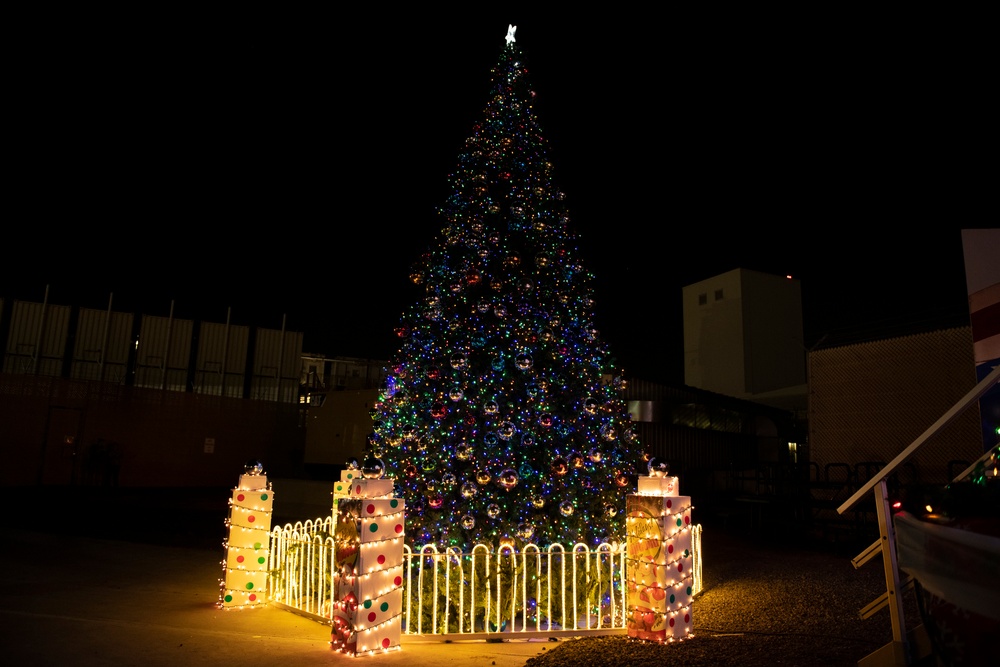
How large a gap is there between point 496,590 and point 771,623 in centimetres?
238

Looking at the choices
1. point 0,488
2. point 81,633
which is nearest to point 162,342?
point 0,488

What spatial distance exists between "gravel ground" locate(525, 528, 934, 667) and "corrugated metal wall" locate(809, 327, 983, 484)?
341 centimetres

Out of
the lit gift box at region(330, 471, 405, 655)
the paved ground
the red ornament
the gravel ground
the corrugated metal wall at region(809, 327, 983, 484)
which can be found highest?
the corrugated metal wall at region(809, 327, 983, 484)

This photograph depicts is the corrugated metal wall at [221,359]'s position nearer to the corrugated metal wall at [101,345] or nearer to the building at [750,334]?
the corrugated metal wall at [101,345]

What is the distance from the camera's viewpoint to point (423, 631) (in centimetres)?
595

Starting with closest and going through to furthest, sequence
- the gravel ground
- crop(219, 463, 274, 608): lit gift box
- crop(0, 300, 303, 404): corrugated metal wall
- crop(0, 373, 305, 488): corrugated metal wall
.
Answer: the gravel ground < crop(219, 463, 274, 608): lit gift box < crop(0, 373, 305, 488): corrugated metal wall < crop(0, 300, 303, 404): corrugated metal wall

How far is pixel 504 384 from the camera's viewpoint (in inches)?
258

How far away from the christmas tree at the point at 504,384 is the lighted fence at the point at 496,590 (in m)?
0.24

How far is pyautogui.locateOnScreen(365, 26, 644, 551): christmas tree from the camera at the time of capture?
6.29 metres

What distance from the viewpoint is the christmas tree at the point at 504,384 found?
20.6 ft

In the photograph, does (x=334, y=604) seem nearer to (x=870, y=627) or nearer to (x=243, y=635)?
(x=243, y=635)

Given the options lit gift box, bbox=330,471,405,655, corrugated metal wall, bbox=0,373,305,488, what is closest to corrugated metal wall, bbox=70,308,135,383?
corrugated metal wall, bbox=0,373,305,488

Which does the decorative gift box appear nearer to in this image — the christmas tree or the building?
the christmas tree

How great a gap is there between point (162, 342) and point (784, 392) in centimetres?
2057
